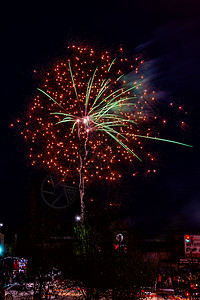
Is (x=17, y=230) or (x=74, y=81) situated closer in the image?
(x=74, y=81)

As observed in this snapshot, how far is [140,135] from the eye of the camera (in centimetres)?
1748

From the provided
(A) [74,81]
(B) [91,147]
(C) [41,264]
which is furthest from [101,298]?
(A) [74,81]

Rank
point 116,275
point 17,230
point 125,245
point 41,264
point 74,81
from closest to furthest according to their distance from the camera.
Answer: point 116,275 → point 125,245 → point 41,264 → point 74,81 → point 17,230

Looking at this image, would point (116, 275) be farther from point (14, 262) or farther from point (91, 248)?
point (14, 262)

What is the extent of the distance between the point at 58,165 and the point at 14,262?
1103 cm

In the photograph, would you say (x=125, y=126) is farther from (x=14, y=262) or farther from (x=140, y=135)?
(x=14, y=262)

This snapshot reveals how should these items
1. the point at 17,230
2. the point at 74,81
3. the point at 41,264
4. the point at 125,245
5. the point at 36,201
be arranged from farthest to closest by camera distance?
the point at 17,230
the point at 36,201
the point at 74,81
the point at 41,264
the point at 125,245

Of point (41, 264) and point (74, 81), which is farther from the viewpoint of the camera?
point (74, 81)

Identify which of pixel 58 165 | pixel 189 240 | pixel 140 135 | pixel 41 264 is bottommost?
pixel 41 264

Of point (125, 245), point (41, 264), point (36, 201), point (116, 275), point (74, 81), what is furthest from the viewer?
point (36, 201)

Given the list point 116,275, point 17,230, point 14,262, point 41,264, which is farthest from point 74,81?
point 17,230

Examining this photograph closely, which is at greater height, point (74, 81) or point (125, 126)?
point (74, 81)

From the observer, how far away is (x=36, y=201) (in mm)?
53594

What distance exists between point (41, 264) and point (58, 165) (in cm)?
590
